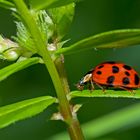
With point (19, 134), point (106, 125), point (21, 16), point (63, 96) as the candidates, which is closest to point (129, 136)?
point (106, 125)

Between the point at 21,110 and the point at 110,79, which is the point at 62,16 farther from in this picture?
the point at 110,79

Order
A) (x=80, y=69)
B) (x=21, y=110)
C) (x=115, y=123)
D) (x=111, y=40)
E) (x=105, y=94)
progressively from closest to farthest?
(x=111, y=40), (x=21, y=110), (x=105, y=94), (x=115, y=123), (x=80, y=69)

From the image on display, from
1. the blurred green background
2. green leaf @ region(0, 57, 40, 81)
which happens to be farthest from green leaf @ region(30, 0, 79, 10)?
the blurred green background

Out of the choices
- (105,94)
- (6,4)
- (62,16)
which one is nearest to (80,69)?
(105,94)

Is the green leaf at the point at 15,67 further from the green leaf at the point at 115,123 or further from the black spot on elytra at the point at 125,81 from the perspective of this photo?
the green leaf at the point at 115,123

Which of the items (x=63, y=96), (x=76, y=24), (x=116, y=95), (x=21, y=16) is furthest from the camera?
(x=76, y=24)

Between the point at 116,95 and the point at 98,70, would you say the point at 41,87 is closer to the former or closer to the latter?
the point at 98,70
